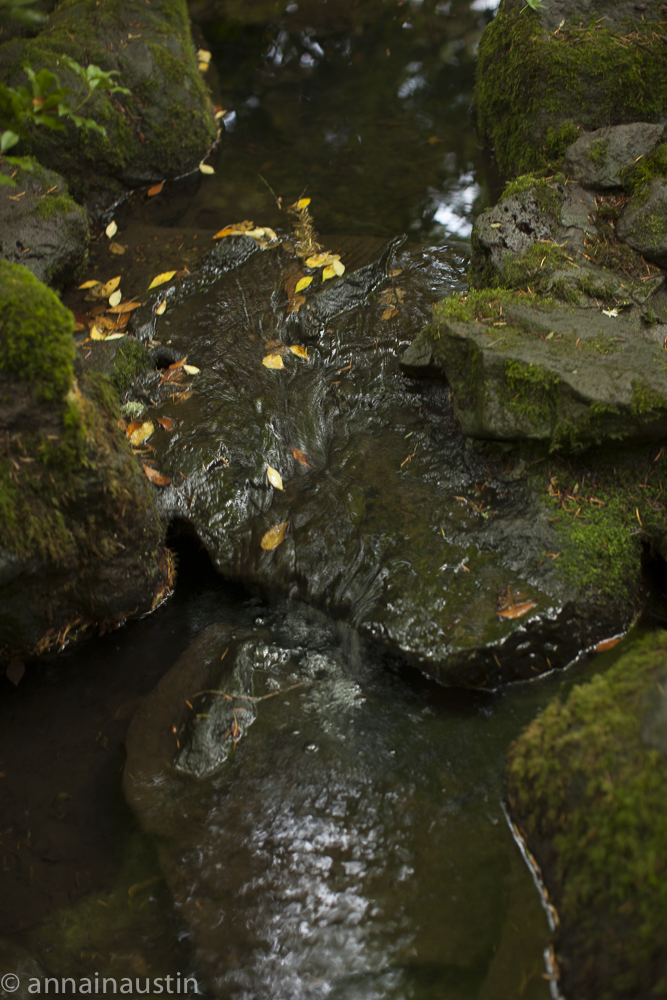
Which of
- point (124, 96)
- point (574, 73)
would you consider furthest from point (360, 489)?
point (124, 96)

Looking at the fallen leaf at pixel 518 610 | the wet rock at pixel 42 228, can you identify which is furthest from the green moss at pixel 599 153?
the wet rock at pixel 42 228

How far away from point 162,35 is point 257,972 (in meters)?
8.57

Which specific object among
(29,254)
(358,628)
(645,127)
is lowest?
(358,628)

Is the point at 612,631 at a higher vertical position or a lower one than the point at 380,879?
higher

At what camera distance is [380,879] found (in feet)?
8.19

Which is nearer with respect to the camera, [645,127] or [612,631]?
[612,631]

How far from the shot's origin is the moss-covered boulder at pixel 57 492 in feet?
8.88

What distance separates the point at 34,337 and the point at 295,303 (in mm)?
2655

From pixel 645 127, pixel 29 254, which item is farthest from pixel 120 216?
pixel 645 127

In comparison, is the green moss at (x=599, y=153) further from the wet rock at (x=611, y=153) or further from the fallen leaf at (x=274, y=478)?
the fallen leaf at (x=274, y=478)

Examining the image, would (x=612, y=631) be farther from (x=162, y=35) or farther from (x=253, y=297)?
(x=162, y=35)

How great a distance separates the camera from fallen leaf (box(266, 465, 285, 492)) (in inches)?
152

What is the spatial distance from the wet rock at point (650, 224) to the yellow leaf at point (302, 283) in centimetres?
240

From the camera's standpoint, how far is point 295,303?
16.3ft
